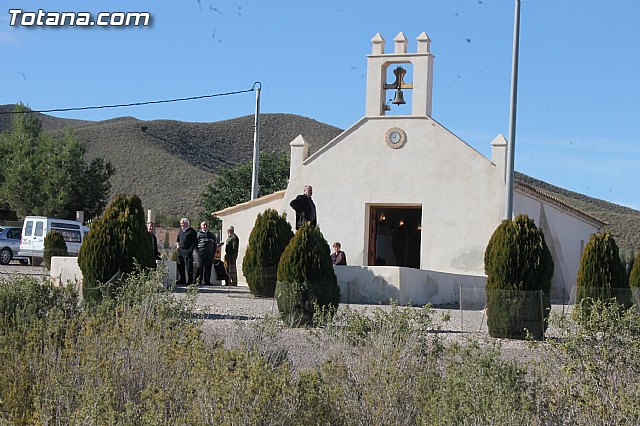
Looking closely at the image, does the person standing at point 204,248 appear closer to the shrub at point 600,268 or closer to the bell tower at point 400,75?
the bell tower at point 400,75

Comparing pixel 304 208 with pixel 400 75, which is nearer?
pixel 304 208

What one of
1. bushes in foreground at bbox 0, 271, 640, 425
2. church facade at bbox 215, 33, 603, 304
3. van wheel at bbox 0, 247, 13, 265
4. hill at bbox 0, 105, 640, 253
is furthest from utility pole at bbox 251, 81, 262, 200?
hill at bbox 0, 105, 640, 253

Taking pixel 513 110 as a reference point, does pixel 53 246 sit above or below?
below

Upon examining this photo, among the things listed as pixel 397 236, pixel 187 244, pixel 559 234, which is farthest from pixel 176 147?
pixel 187 244

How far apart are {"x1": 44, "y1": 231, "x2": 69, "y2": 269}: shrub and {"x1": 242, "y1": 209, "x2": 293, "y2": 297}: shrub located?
1190 centimetres

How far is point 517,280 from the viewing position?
14.6 m

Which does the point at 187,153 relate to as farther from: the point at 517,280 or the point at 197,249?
the point at 517,280

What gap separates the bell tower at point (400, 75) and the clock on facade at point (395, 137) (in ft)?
1.79

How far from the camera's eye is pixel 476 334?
47.6 feet

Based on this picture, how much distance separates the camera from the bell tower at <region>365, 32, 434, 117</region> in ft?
82.6

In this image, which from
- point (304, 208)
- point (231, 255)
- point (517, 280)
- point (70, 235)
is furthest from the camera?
point (70, 235)

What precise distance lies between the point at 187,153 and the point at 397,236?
57.3m

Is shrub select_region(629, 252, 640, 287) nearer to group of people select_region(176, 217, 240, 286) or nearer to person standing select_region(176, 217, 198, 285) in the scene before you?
group of people select_region(176, 217, 240, 286)

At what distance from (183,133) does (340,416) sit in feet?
281
